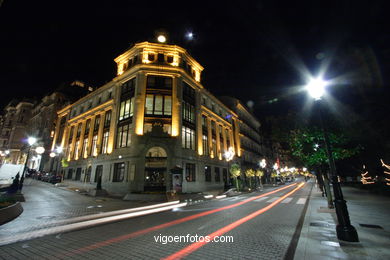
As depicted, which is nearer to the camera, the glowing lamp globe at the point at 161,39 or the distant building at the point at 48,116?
the glowing lamp globe at the point at 161,39

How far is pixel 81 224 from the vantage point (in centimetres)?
838

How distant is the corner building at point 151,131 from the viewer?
22828 mm

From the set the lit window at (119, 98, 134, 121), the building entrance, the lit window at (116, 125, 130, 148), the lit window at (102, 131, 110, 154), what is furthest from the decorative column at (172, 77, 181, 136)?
the lit window at (102, 131, 110, 154)

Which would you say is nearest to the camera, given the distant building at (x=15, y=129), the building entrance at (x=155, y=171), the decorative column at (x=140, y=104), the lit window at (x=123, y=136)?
the building entrance at (x=155, y=171)

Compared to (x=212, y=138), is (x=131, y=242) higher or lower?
lower

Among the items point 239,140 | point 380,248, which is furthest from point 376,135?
point 239,140

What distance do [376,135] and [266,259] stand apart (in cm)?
1859

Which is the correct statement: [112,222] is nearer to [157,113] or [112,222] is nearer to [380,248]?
[380,248]

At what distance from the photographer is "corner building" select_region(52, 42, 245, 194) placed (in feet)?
74.9

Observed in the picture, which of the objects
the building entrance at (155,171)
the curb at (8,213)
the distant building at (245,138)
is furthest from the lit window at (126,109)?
the distant building at (245,138)

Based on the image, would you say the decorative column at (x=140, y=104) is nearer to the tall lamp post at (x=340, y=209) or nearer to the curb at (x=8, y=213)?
the curb at (x=8, y=213)

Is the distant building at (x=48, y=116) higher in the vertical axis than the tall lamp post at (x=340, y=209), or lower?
higher

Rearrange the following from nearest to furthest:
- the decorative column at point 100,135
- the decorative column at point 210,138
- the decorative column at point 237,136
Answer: the decorative column at point 100,135
the decorative column at point 210,138
the decorative column at point 237,136

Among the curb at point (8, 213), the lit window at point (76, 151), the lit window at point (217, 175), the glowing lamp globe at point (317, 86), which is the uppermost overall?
the lit window at point (76, 151)
